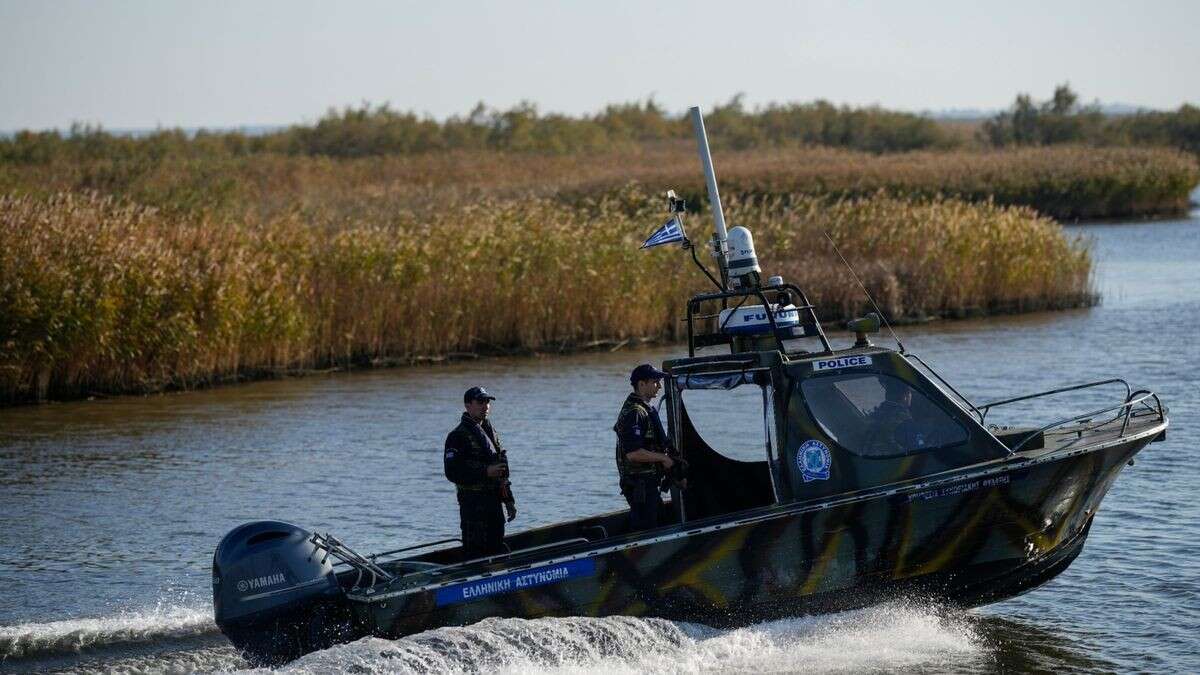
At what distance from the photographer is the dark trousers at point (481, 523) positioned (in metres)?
9.80

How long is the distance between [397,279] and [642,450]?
12.6 meters

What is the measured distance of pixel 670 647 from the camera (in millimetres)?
9391

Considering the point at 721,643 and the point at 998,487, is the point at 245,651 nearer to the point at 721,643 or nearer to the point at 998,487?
the point at 721,643

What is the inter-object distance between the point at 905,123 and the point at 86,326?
52.1 metres

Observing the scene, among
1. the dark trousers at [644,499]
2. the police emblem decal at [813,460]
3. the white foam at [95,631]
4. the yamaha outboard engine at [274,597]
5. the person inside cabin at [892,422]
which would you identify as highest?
the person inside cabin at [892,422]

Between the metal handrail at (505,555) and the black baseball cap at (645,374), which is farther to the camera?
the black baseball cap at (645,374)

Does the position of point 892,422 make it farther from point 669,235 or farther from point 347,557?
point 347,557

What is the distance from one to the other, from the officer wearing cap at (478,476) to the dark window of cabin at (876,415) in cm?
201

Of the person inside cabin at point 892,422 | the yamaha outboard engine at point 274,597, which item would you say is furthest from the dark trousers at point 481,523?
the person inside cabin at point 892,422

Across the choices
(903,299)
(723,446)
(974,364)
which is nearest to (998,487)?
(723,446)

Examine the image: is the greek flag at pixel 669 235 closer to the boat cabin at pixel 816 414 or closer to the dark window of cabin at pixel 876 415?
the boat cabin at pixel 816 414

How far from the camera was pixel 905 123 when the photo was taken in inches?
2613

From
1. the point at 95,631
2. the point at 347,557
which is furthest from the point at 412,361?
the point at 347,557

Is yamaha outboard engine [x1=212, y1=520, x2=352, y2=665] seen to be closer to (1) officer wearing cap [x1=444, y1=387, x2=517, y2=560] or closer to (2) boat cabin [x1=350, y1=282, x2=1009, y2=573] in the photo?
(2) boat cabin [x1=350, y1=282, x2=1009, y2=573]
